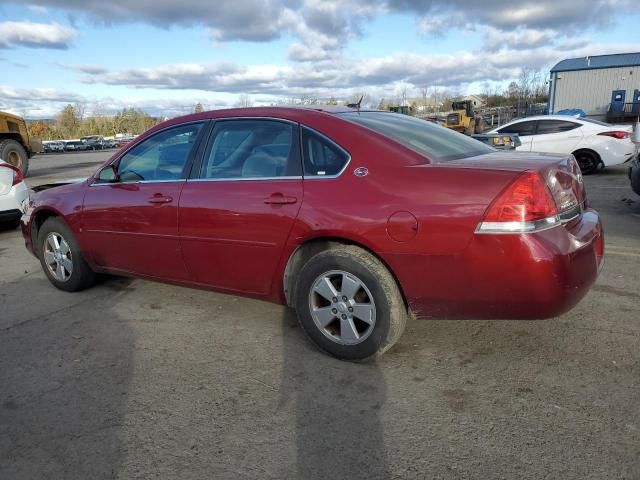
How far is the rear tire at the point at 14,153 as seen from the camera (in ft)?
47.7

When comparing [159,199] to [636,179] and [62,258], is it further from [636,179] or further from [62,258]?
[636,179]

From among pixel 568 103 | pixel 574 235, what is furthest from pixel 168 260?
pixel 568 103

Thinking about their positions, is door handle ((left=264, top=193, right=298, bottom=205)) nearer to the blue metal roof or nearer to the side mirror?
the side mirror

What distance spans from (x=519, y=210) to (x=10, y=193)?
7036 mm

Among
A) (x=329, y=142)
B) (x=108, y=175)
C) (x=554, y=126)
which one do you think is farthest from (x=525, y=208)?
(x=554, y=126)

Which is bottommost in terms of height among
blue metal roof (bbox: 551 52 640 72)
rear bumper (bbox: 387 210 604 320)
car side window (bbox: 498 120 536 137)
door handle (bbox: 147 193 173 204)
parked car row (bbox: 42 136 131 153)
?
parked car row (bbox: 42 136 131 153)

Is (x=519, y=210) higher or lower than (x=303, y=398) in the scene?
higher

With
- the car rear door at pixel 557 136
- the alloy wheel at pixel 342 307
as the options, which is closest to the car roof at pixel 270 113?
the alloy wheel at pixel 342 307

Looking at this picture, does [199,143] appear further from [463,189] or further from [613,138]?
[613,138]

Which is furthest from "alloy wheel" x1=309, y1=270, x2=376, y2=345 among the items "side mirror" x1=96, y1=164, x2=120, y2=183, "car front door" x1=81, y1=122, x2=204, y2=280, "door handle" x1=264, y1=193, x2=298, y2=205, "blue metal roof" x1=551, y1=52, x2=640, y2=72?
"blue metal roof" x1=551, y1=52, x2=640, y2=72

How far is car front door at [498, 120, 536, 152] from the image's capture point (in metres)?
11.8

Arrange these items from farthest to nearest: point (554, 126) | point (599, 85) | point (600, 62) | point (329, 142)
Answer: point (600, 62) → point (599, 85) → point (554, 126) → point (329, 142)

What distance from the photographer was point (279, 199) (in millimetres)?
3230

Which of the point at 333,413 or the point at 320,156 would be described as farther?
the point at 320,156
